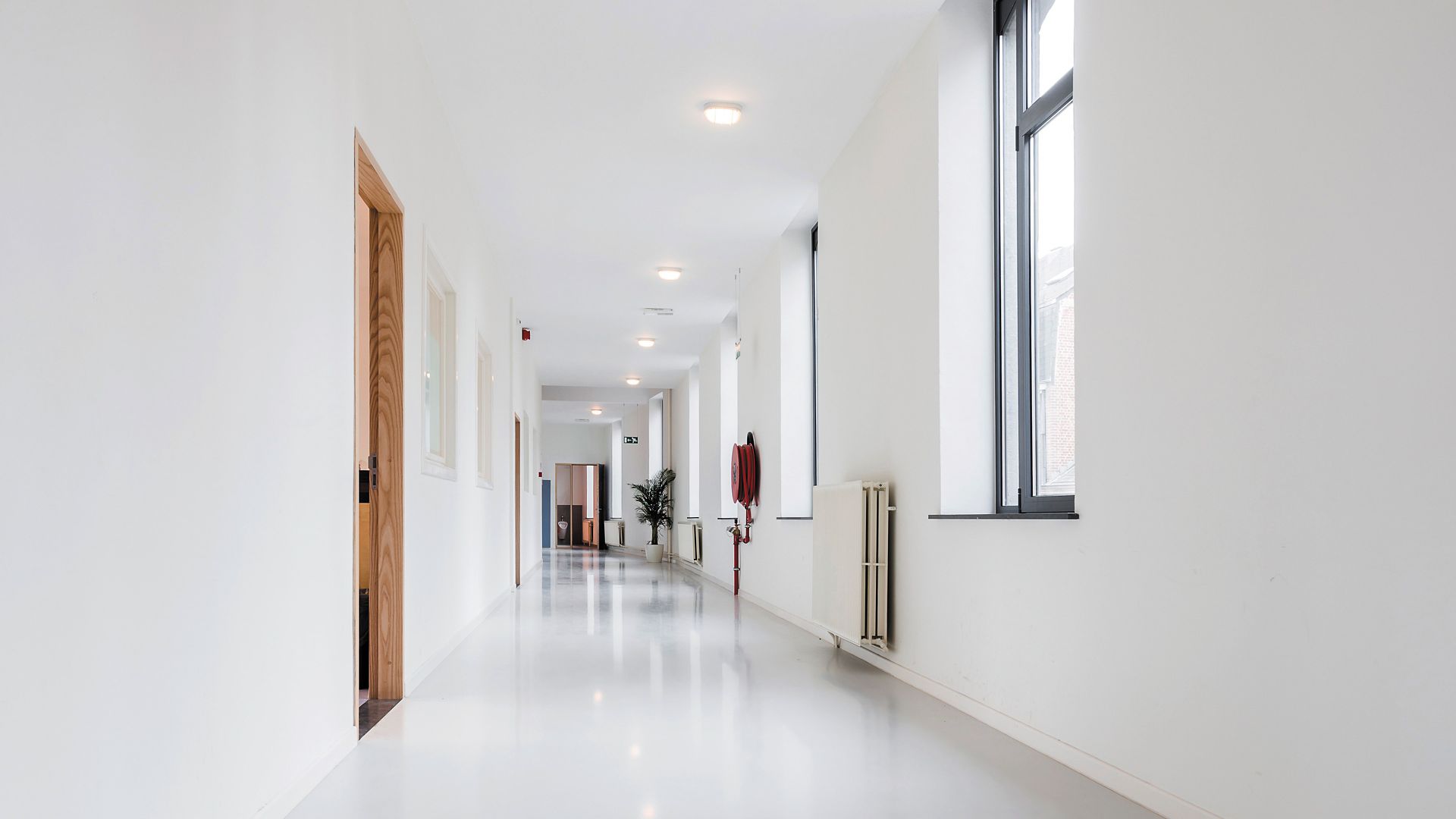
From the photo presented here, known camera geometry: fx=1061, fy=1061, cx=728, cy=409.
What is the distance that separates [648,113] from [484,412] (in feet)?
10.1

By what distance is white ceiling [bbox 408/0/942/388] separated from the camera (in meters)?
4.58

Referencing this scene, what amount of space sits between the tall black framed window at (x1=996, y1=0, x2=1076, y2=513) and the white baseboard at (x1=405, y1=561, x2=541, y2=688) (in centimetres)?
260

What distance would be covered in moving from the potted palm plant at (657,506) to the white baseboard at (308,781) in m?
14.3

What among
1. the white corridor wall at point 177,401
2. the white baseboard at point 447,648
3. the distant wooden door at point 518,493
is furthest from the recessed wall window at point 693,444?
the white corridor wall at point 177,401

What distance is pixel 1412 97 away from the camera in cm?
198

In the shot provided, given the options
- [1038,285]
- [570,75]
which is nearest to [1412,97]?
[1038,285]

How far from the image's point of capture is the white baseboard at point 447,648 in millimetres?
4540

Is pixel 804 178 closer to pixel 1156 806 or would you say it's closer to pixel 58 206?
pixel 1156 806

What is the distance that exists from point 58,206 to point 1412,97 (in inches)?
90.5

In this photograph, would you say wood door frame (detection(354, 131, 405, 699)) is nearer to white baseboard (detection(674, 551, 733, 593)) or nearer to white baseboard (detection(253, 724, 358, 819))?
white baseboard (detection(253, 724, 358, 819))

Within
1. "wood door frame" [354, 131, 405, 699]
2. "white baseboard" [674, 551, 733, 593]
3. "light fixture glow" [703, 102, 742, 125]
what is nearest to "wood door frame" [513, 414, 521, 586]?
"white baseboard" [674, 551, 733, 593]

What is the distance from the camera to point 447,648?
561 cm

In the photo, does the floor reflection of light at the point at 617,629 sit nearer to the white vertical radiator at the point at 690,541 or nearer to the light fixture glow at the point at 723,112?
the light fixture glow at the point at 723,112

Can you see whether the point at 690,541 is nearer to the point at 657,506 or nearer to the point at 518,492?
the point at 657,506
